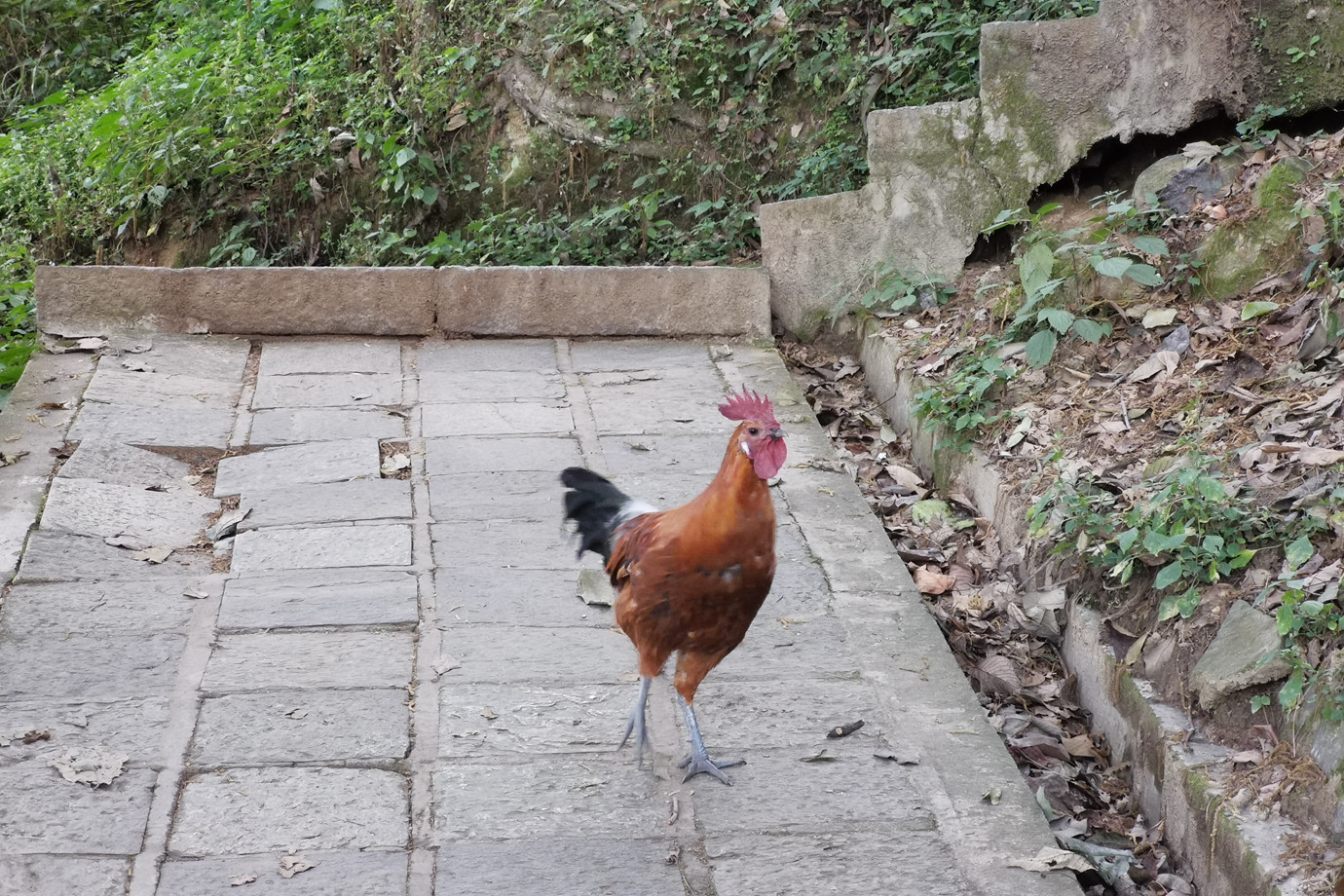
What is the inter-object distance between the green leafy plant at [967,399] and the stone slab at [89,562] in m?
2.66

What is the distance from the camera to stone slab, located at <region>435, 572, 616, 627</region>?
383 cm

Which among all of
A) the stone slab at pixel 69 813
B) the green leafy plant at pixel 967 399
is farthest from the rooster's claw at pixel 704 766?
the green leafy plant at pixel 967 399

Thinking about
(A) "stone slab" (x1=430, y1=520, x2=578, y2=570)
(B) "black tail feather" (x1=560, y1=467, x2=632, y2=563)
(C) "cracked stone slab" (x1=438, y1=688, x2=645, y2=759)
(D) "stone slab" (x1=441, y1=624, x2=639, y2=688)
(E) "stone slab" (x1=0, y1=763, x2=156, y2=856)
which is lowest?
(A) "stone slab" (x1=430, y1=520, x2=578, y2=570)

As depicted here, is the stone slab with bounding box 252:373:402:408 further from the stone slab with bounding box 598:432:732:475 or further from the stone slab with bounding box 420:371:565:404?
the stone slab with bounding box 598:432:732:475

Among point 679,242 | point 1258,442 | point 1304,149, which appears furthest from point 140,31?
point 1258,442

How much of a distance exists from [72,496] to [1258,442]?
3793 millimetres

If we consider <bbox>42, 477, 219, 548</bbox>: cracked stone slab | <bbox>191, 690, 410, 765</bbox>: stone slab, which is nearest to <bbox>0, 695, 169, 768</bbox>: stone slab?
<bbox>191, 690, 410, 765</bbox>: stone slab

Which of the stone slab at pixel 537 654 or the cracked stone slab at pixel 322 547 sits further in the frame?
the cracked stone slab at pixel 322 547

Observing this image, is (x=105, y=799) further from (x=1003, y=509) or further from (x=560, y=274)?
(x=560, y=274)

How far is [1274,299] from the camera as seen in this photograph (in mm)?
4480

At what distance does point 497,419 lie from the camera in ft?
17.7

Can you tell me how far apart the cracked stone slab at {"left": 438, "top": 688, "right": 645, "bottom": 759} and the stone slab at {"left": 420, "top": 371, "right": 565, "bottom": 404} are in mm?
2310

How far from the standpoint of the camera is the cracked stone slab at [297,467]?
4730 mm

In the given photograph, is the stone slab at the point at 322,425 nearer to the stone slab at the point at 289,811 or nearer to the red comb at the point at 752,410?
the stone slab at the point at 289,811
